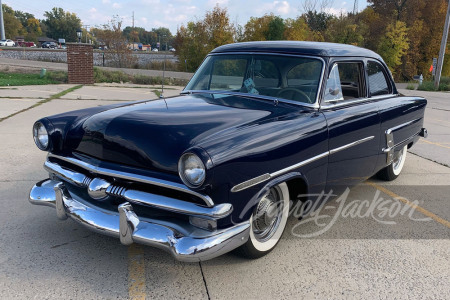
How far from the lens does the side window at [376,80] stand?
4273 millimetres

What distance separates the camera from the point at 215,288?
2.64 meters

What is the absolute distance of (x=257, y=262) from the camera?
2.98 meters

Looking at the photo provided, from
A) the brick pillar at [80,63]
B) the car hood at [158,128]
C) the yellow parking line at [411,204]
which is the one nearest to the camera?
the car hood at [158,128]

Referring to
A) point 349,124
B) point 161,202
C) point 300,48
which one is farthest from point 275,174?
point 300,48

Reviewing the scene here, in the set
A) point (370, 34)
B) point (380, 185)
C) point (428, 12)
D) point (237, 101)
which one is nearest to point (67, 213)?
point (237, 101)

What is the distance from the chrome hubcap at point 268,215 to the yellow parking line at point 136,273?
0.87 meters

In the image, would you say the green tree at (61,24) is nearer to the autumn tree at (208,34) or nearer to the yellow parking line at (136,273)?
the autumn tree at (208,34)

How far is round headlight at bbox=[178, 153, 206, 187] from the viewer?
2.35 meters

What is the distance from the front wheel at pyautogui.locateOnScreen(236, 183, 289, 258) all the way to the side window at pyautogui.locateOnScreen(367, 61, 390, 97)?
1.84 meters

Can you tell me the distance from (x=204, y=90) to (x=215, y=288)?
2.08 m

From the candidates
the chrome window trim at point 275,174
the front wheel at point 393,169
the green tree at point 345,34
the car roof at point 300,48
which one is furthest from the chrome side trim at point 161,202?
the green tree at point 345,34

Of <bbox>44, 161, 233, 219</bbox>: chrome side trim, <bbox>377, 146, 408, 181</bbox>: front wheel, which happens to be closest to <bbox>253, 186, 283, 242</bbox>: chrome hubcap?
<bbox>44, 161, 233, 219</bbox>: chrome side trim

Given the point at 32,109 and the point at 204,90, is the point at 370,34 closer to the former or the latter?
the point at 32,109

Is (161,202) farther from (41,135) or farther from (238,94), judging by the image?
(238,94)
